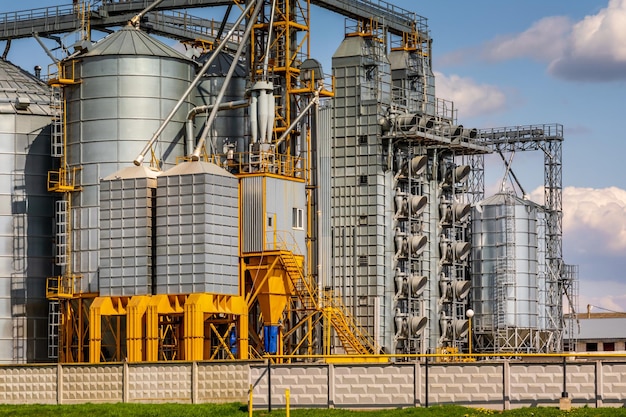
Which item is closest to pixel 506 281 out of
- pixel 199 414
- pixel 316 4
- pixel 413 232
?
pixel 413 232

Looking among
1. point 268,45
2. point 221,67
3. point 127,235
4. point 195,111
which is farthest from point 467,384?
point 221,67

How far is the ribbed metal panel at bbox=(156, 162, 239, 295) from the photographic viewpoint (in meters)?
72.5

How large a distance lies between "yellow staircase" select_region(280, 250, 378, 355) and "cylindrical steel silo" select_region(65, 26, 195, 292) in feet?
34.2

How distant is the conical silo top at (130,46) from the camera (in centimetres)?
8194

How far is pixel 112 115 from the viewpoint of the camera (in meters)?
81.4

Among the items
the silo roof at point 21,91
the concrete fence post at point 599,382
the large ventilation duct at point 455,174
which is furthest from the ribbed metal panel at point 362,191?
the concrete fence post at point 599,382

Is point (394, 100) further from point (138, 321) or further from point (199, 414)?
point (199, 414)

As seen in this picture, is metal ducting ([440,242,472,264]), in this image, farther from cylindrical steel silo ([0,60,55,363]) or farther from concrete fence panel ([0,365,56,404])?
concrete fence panel ([0,365,56,404])

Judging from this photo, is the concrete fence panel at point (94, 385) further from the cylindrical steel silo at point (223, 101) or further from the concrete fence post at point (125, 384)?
the cylindrical steel silo at point (223, 101)

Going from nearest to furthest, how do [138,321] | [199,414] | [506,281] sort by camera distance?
1. [199,414]
2. [138,321]
3. [506,281]

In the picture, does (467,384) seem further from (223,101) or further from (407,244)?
(407,244)

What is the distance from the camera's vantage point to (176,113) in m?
82.5

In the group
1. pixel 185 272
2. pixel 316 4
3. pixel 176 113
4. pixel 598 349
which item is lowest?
pixel 598 349

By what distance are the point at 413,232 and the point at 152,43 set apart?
21799 mm
